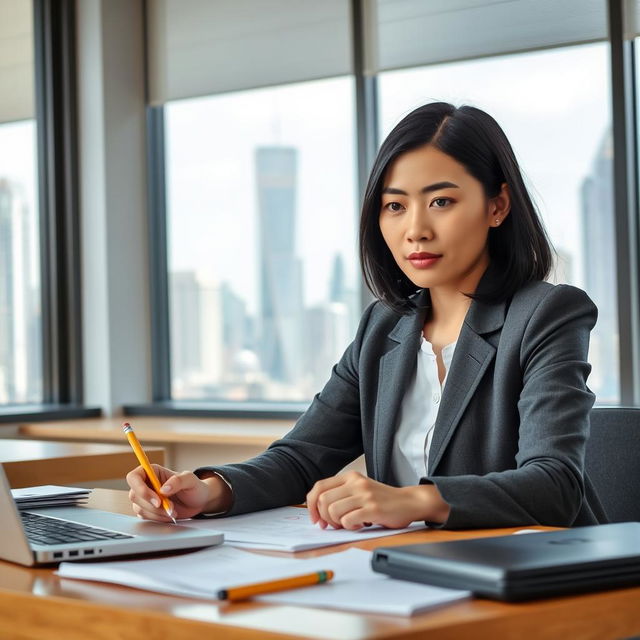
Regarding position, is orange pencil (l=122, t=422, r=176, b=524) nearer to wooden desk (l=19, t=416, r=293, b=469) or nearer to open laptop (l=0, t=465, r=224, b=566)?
open laptop (l=0, t=465, r=224, b=566)

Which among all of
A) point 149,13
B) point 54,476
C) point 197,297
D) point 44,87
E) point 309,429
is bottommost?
point 54,476

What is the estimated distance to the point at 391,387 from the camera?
1764 millimetres

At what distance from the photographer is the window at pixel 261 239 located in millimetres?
3943

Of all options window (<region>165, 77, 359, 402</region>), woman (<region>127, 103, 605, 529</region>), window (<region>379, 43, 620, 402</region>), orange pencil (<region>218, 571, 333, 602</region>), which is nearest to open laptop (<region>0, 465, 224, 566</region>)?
woman (<region>127, 103, 605, 529</region>)

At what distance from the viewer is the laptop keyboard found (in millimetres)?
1158

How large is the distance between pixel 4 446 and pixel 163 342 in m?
1.75

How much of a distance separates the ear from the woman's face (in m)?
0.02

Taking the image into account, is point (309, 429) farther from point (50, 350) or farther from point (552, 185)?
point (50, 350)

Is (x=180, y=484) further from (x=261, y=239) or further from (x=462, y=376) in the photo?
(x=261, y=239)

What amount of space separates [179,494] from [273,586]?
1.68 ft

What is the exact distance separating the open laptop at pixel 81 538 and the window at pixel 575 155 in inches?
90.9

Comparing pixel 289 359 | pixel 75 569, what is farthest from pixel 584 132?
pixel 75 569

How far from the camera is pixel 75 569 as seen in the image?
1.03 m

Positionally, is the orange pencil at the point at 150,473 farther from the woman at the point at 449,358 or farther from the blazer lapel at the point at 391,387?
the blazer lapel at the point at 391,387
